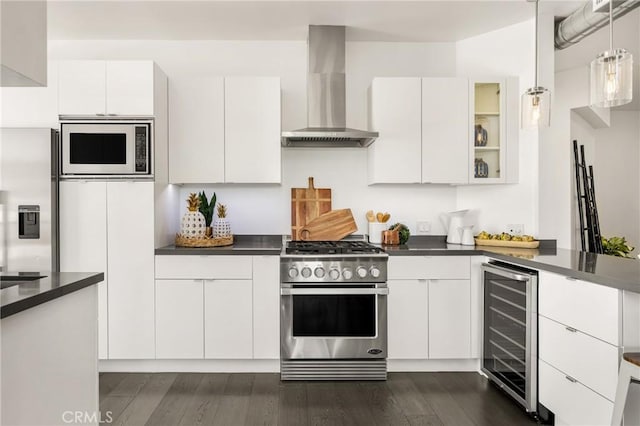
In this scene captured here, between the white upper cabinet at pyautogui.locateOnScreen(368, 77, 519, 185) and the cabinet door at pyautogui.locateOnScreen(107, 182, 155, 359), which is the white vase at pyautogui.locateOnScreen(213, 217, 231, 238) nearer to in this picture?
the cabinet door at pyautogui.locateOnScreen(107, 182, 155, 359)

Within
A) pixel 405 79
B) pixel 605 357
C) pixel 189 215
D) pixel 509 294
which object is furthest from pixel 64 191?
pixel 605 357

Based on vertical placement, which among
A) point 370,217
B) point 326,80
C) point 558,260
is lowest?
point 558,260

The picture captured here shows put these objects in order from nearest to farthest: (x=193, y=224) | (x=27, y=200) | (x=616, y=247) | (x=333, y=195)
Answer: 1. (x=27, y=200)
2. (x=193, y=224)
3. (x=333, y=195)
4. (x=616, y=247)

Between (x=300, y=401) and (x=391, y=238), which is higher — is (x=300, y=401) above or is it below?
below

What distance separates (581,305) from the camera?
2164 mm

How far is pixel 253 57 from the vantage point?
392 cm

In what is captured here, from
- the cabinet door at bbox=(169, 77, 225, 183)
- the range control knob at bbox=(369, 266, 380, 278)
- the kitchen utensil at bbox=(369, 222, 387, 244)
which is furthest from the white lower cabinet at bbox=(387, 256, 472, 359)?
the cabinet door at bbox=(169, 77, 225, 183)

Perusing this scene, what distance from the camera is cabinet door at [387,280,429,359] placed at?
128 inches

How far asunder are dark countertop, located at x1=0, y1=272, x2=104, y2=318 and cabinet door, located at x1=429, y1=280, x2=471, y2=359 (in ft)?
7.56

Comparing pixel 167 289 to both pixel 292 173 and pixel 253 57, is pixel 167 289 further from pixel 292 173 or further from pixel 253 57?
pixel 253 57

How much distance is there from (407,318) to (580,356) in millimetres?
1272

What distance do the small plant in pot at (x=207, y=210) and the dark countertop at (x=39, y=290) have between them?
1897mm

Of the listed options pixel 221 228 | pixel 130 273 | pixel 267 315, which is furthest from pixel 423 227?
pixel 130 273

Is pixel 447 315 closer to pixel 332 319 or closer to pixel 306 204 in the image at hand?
pixel 332 319
